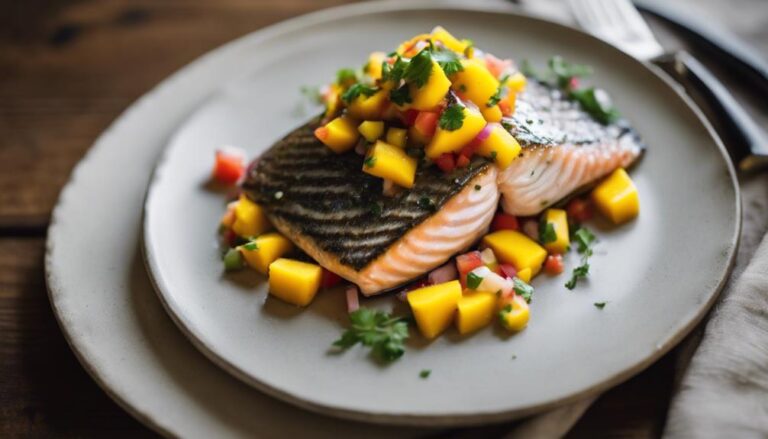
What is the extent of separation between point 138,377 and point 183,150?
4.72 ft

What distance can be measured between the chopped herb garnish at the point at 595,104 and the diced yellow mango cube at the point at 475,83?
2.51 feet

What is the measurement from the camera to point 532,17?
462cm

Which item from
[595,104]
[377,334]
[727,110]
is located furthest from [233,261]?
[727,110]

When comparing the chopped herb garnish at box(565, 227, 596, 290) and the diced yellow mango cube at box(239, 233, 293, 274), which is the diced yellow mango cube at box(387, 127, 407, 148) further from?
the chopped herb garnish at box(565, 227, 596, 290)

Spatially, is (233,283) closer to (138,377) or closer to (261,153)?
(138,377)

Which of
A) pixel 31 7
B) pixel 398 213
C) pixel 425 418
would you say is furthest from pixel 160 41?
pixel 425 418

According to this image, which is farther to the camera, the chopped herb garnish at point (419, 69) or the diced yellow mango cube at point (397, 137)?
the diced yellow mango cube at point (397, 137)

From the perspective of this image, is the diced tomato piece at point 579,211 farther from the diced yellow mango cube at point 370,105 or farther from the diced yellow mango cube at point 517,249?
the diced yellow mango cube at point 370,105

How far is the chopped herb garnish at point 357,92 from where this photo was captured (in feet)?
11.5

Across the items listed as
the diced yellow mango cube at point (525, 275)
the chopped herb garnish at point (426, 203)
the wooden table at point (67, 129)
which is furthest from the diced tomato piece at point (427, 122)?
the wooden table at point (67, 129)

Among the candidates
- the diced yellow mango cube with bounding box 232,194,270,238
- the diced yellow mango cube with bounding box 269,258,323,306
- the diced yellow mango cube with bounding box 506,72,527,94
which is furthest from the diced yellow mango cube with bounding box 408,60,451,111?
the diced yellow mango cube with bounding box 232,194,270,238

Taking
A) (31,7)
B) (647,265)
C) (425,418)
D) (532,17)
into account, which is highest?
(532,17)

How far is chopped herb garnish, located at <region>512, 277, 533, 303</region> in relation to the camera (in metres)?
3.24

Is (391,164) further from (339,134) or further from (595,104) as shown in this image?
(595,104)
